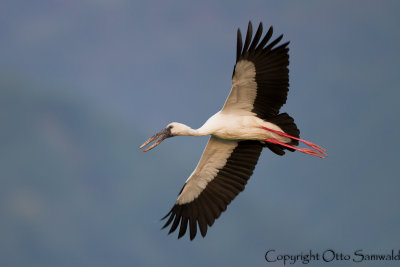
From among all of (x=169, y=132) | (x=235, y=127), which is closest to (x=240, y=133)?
(x=235, y=127)

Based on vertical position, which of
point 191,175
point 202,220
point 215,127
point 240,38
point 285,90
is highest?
point 240,38

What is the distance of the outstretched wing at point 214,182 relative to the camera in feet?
44.9

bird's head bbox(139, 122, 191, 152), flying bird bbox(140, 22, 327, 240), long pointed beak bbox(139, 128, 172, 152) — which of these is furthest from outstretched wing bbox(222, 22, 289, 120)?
long pointed beak bbox(139, 128, 172, 152)

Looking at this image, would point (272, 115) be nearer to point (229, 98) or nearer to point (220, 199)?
point (229, 98)

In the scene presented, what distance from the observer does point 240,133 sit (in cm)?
1295

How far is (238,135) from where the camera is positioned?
13.0m

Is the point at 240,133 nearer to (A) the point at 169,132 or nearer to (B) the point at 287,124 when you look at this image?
(B) the point at 287,124

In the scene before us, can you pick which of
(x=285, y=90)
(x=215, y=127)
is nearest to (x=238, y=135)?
(x=215, y=127)

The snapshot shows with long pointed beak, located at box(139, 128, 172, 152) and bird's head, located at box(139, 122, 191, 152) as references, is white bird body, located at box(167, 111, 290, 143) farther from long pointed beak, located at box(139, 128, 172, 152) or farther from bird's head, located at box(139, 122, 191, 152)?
long pointed beak, located at box(139, 128, 172, 152)

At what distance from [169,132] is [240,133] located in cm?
168

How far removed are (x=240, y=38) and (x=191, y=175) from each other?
3416 mm

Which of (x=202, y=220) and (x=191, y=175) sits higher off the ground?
(x=191, y=175)

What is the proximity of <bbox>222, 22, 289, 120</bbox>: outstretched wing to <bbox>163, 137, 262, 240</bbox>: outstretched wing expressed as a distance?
116cm

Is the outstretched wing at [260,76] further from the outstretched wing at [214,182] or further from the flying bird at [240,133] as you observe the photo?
the outstretched wing at [214,182]
